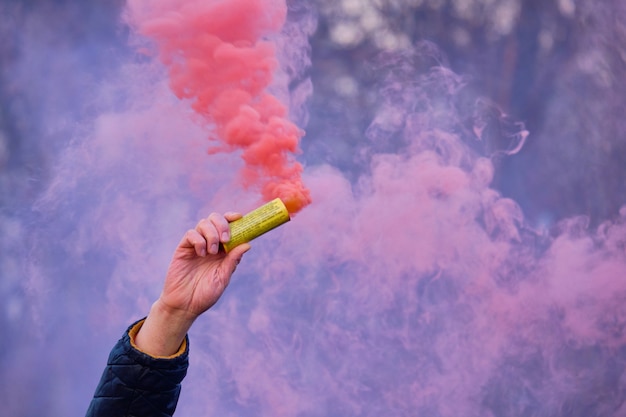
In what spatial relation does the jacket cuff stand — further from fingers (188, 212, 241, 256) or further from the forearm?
fingers (188, 212, 241, 256)

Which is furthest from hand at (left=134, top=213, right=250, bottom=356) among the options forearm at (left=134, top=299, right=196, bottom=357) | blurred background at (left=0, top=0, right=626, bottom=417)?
blurred background at (left=0, top=0, right=626, bottom=417)

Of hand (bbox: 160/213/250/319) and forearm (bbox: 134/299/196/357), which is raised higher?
hand (bbox: 160/213/250/319)

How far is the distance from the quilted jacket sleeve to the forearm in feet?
0.19

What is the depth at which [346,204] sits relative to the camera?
3383 mm

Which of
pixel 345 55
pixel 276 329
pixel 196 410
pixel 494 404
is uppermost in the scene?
pixel 345 55

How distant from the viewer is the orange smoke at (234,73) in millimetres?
2666

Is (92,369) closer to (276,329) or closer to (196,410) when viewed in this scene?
(196,410)

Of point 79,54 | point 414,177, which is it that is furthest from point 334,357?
point 79,54

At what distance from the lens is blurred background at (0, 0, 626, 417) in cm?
327

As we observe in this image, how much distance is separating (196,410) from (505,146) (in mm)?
2253

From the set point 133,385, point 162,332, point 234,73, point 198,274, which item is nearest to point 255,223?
point 198,274

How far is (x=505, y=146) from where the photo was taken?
3354 mm

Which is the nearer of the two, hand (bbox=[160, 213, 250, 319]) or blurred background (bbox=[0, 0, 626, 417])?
hand (bbox=[160, 213, 250, 319])

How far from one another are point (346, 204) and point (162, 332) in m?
1.84
